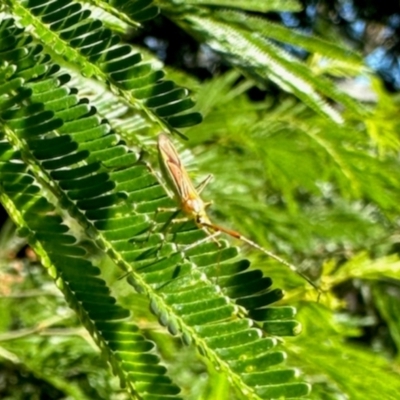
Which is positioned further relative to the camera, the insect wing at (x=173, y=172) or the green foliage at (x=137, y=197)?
the insect wing at (x=173, y=172)

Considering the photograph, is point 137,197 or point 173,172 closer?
point 137,197

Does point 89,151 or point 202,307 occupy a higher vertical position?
point 89,151

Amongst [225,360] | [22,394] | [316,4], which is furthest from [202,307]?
[316,4]

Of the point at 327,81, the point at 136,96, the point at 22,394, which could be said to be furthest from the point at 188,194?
the point at 22,394

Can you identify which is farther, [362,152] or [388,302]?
[388,302]

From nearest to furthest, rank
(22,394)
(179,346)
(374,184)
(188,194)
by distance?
(188,194) → (374,184) → (179,346) → (22,394)

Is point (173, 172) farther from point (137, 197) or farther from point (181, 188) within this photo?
point (137, 197)

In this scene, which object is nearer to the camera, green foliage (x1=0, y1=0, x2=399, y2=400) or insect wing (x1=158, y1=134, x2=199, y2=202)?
green foliage (x1=0, y1=0, x2=399, y2=400)

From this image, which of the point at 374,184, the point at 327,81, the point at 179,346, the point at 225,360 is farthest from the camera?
the point at 179,346

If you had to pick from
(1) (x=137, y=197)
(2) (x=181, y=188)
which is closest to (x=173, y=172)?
(2) (x=181, y=188)

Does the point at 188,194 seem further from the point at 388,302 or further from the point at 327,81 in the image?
the point at 388,302

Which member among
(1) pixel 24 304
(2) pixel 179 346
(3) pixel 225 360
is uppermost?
(1) pixel 24 304
